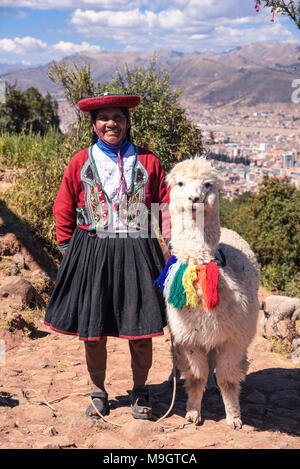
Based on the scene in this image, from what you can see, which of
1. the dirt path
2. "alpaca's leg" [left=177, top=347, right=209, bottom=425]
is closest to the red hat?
"alpaca's leg" [left=177, top=347, right=209, bottom=425]

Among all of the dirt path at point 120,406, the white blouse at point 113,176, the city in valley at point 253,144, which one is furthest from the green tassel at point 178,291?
the dirt path at point 120,406

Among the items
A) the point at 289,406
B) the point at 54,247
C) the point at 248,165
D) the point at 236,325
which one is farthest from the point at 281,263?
the point at 248,165

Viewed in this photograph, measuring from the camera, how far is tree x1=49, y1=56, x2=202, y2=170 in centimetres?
631

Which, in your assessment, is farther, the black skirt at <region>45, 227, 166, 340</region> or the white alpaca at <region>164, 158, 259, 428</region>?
the black skirt at <region>45, 227, 166, 340</region>

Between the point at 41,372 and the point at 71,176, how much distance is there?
1707mm

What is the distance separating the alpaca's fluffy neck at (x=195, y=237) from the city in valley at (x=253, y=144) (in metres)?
0.24

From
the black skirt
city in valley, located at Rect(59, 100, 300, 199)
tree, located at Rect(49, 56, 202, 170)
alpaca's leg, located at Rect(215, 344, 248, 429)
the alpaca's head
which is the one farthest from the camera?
city in valley, located at Rect(59, 100, 300, 199)

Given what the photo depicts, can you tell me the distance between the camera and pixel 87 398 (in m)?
3.14

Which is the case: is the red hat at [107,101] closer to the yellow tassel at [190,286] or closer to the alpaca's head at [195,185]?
the alpaca's head at [195,185]

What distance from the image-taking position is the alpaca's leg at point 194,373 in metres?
2.76

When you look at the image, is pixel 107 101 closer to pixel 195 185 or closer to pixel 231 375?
pixel 195 185

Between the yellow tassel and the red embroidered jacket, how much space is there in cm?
36

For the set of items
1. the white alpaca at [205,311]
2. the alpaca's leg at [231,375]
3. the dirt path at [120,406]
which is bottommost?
Answer: the dirt path at [120,406]

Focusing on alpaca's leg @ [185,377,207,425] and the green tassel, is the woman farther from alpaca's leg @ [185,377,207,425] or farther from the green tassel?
alpaca's leg @ [185,377,207,425]
